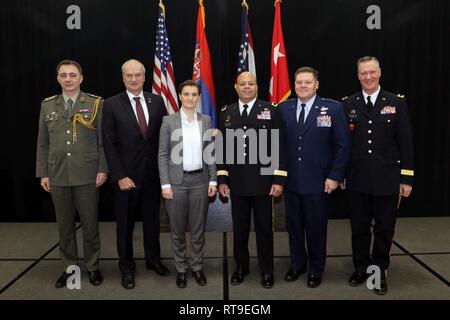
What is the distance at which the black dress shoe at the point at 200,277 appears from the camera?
9.30 feet

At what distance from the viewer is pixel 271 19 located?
457cm

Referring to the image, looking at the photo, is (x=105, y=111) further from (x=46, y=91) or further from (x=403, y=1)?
(x=403, y=1)

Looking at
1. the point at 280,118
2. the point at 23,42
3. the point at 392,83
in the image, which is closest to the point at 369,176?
the point at 280,118

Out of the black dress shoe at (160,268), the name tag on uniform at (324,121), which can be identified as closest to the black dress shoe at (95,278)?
the black dress shoe at (160,268)

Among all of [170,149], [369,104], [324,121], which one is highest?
[369,104]

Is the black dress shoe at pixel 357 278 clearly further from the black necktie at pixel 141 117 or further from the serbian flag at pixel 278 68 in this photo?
the serbian flag at pixel 278 68

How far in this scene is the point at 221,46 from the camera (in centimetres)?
455

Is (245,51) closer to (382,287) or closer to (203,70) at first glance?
(203,70)

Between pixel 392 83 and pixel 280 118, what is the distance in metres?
2.53

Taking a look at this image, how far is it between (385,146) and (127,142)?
5.49 feet

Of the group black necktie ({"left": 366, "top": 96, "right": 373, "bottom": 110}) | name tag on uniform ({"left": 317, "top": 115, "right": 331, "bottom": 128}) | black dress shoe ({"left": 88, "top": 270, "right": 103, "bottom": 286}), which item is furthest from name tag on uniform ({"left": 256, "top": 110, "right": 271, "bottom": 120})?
black dress shoe ({"left": 88, "top": 270, "right": 103, "bottom": 286})

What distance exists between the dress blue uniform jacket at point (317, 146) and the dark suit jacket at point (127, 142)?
898 mm

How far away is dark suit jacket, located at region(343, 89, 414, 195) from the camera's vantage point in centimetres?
268

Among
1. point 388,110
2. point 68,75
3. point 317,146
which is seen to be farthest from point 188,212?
point 388,110
